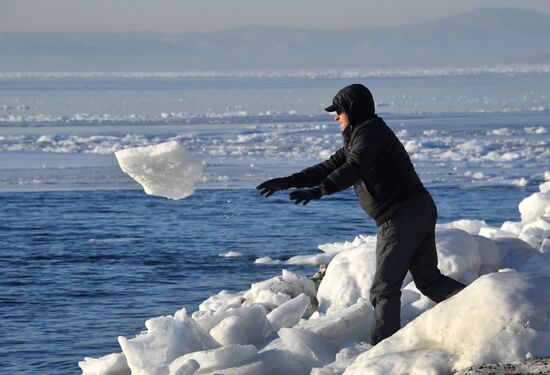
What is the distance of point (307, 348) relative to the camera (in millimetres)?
6301

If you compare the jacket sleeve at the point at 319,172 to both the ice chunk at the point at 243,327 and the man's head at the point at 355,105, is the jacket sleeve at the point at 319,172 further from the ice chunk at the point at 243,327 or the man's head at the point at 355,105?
the ice chunk at the point at 243,327

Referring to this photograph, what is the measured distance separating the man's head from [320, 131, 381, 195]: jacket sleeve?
5.0 inches

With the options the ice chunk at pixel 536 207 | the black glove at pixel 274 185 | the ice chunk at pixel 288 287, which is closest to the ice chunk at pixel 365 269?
the ice chunk at pixel 288 287

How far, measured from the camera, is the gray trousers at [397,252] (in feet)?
20.9


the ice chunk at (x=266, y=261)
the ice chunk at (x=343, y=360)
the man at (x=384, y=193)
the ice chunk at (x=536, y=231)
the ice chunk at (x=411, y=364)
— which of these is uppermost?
the man at (x=384, y=193)

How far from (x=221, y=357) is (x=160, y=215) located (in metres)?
8.72

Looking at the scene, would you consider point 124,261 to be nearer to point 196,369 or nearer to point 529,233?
point 529,233

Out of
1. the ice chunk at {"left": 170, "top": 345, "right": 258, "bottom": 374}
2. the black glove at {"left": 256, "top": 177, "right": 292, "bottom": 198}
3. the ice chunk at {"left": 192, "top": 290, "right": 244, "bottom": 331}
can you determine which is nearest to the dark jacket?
the black glove at {"left": 256, "top": 177, "right": 292, "bottom": 198}

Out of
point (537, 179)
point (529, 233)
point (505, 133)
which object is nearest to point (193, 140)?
point (505, 133)

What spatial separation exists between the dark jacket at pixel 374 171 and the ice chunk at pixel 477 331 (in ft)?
2.46

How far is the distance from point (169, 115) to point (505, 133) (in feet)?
41.1

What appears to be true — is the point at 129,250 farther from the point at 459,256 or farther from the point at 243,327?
the point at 243,327

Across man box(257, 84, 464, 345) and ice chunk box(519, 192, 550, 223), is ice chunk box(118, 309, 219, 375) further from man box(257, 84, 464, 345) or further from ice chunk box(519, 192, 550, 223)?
ice chunk box(519, 192, 550, 223)

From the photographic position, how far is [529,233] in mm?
10305
